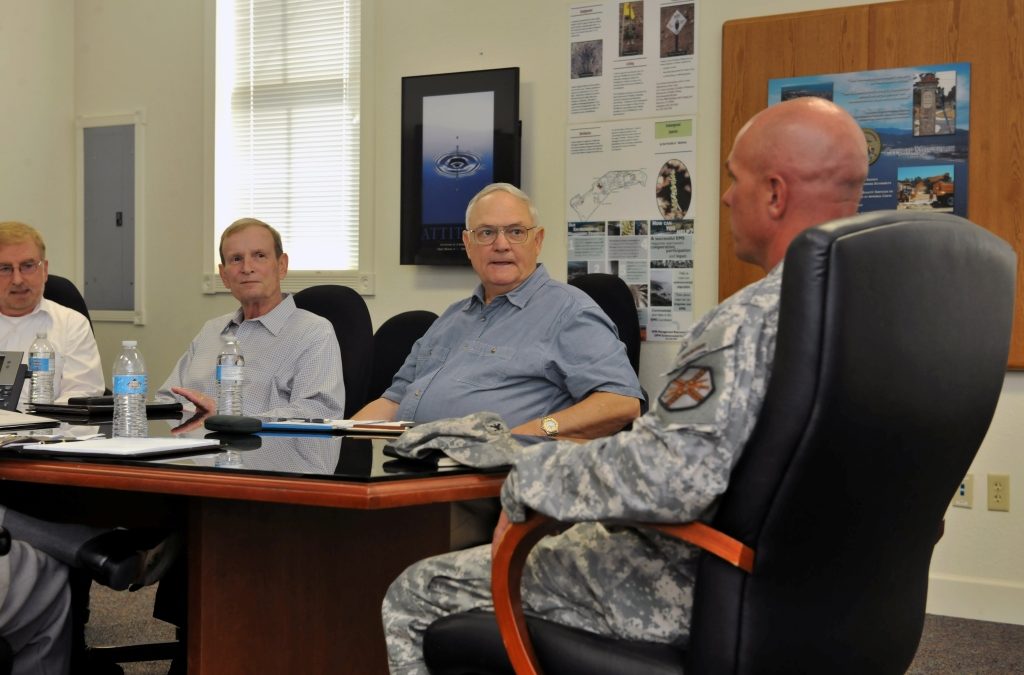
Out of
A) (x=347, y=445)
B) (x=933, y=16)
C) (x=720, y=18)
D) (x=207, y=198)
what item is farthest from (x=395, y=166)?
(x=347, y=445)

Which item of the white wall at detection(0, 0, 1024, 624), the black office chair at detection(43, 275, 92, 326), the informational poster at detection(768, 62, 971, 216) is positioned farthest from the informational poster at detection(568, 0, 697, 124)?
the black office chair at detection(43, 275, 92, 326)

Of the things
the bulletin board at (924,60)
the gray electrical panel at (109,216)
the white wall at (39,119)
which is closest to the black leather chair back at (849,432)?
the bulletin board at (924,60)

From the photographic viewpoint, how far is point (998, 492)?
3.53m

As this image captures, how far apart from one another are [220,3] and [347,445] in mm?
3677

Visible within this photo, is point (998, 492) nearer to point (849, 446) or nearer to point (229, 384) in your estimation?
point (229, 384)

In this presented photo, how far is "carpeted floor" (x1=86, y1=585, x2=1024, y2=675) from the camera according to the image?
295cm

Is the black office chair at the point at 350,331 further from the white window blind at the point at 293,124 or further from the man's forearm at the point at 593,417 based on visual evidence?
the white window blind at the point at 293,124

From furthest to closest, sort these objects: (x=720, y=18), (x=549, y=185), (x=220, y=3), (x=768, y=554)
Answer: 1. (x=220, y=3)
2. (x=549, y=185)
3. (x=720, y=18)
4. (x=768, y=554)

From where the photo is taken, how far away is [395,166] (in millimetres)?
4520

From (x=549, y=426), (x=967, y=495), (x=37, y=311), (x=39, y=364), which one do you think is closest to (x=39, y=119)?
(x=37, y=311)

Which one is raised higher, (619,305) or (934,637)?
(619,305)

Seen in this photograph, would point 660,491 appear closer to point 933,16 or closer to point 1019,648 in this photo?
point 1019,648

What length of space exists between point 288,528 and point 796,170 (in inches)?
41.5

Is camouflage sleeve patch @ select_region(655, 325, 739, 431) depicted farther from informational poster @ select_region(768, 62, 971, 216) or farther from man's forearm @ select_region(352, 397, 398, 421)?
informational poster @ select_region(768, 62, 971, 216)
